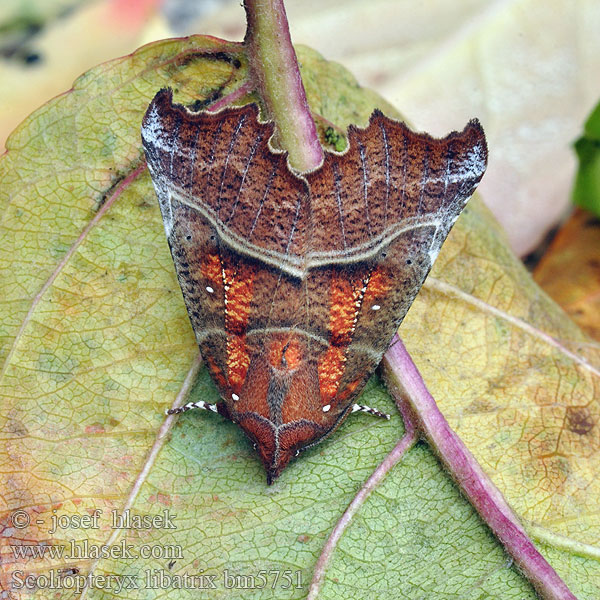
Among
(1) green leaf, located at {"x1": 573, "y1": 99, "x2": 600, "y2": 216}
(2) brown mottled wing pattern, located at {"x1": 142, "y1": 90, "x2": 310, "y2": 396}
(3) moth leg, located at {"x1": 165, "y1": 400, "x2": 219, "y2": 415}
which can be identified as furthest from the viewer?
(1) green leaf, located at {"x1": 573, "y1": 99, "x2": 600, "y2": 216}

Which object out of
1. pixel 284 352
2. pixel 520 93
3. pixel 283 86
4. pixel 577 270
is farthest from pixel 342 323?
pixel 520 93

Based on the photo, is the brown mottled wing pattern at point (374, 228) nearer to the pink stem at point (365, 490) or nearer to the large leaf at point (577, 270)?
the pink stem at point (365, 490)

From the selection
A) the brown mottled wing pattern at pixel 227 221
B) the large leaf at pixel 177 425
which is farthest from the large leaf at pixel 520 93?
the brown mottled wing pattern at pixel 227 221

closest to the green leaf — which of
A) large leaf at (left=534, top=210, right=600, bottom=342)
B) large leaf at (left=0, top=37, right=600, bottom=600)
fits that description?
large leaf at (left=534, top=210, right=600, bottom=342)

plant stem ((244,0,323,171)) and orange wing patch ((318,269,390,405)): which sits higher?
plant stem ((244,0,323,171))

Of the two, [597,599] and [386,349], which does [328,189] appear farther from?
[597,599]

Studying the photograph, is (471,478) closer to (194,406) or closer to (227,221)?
(194,406)

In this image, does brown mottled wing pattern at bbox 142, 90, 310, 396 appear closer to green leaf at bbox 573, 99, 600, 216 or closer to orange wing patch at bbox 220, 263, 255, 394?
orange wing patch at bbox 220, 263, 255, 394
